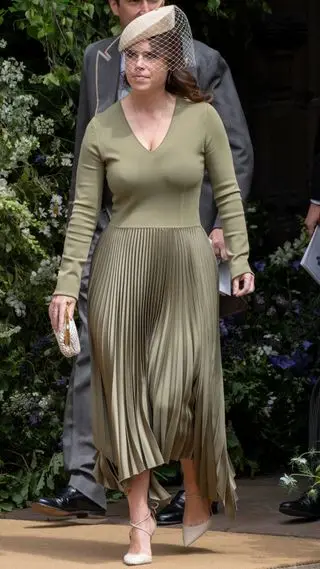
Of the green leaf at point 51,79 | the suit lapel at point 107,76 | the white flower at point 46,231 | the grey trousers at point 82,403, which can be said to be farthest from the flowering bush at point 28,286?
the suit lapel at point 107,76

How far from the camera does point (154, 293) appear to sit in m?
5.87

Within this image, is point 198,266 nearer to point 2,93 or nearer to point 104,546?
point 104,546

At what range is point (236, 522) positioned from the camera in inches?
269

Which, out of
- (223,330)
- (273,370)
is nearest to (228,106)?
(223,330)

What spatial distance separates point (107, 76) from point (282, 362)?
6.46 ft

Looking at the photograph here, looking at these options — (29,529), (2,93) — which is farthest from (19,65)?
(29,529)

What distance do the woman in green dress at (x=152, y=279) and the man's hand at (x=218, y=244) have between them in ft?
1.66

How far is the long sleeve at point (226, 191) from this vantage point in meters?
5.93

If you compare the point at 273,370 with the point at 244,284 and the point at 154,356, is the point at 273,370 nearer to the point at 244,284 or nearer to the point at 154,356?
the point at 244,284

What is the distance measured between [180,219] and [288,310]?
280cm

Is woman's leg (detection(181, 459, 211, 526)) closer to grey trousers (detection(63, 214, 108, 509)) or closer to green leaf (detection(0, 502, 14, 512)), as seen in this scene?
grey trousers (detection(63, 214, 108, 509))

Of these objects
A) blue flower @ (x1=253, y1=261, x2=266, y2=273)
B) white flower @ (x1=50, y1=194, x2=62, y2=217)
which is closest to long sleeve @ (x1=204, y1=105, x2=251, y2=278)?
white flower @ (x1=50, y1=194, x2=62, y2=217)

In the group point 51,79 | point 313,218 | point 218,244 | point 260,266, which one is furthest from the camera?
point 260,266

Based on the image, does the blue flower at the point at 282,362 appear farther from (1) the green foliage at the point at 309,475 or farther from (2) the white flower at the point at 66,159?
(2) the white flower at the point at 66,159
